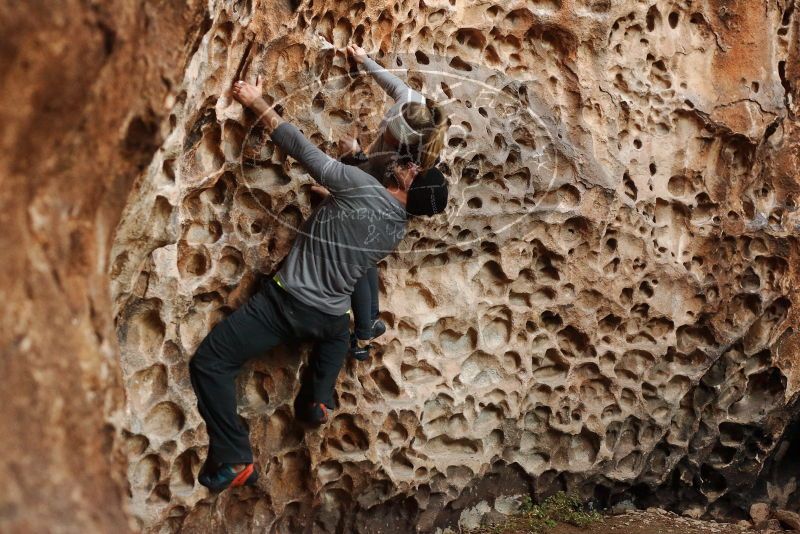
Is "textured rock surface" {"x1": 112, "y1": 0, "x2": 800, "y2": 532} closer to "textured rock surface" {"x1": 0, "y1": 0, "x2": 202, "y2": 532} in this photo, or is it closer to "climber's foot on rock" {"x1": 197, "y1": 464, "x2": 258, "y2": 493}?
"climber's foot on rock" {"x1": 197, "y1": 464, "x2": 258, "y2": 493}

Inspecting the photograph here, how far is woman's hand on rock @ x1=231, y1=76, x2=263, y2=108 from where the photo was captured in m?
3.83

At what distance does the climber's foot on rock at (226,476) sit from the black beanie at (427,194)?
4.40 ft

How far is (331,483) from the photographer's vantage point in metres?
4.66

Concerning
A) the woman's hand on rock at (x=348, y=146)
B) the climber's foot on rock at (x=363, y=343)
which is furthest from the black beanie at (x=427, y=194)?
the climber's foot on rock at (x=363, y=343)

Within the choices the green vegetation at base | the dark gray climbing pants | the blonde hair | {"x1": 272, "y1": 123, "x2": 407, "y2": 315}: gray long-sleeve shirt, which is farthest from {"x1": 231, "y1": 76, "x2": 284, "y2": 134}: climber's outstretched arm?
the green vegetation at base

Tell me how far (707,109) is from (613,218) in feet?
2.83

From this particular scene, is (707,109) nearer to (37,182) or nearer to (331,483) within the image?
(331,483)

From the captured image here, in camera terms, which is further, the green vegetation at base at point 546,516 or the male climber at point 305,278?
the green vegetation at base at point 546,516

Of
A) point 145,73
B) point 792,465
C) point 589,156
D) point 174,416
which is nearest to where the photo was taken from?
point 145,73

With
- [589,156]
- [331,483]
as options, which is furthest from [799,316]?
[331,483]

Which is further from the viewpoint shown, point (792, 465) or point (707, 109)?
point (792, 465)

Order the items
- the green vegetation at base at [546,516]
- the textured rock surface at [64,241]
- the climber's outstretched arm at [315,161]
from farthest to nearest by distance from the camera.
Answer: the green vegetation at base at [546,516] < the climber's outstretched arm at [315,161] < the textured rock surface at [64,241]

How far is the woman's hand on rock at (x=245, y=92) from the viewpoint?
12.6 feet

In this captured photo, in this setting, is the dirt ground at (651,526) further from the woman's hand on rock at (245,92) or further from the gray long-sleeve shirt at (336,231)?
the woman's hand on rock at (245,92)
